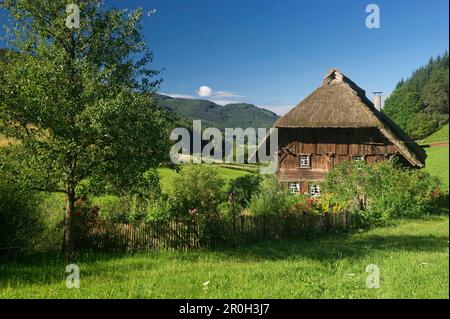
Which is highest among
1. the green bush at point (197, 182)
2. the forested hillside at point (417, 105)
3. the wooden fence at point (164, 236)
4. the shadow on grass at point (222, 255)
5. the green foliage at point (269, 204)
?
the forested hillside at point (417, 105)

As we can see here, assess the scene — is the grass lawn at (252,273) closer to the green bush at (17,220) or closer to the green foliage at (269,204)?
the green bush at (17,220)

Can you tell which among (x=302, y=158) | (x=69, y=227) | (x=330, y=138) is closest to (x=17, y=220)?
(x=69, y=227)

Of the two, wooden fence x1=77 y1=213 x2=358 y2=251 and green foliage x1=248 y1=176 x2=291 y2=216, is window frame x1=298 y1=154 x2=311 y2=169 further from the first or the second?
wooden fence x1=77 y1=213 x2=358 y2=251

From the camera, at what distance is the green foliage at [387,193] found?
18.1 m

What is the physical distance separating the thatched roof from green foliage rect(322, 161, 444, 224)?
9.23 ft

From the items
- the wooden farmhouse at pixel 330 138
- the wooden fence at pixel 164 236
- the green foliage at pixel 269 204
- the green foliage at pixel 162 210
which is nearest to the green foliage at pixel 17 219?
the wooden fence at pixel 164 236

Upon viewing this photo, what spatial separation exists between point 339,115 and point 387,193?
788 centimetres

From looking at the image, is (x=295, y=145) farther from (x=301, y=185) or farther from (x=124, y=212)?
(x=124, y=212)

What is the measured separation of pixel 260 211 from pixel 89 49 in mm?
8898

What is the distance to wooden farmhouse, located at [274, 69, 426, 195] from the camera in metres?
25.0

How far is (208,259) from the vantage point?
1051 cm

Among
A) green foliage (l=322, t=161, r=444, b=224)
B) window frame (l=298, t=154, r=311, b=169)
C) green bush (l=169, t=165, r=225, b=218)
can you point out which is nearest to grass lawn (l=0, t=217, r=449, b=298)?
green foliage (l=322, t=161, r=444, b=224)

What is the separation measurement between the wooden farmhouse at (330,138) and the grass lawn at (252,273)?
13.0 m
